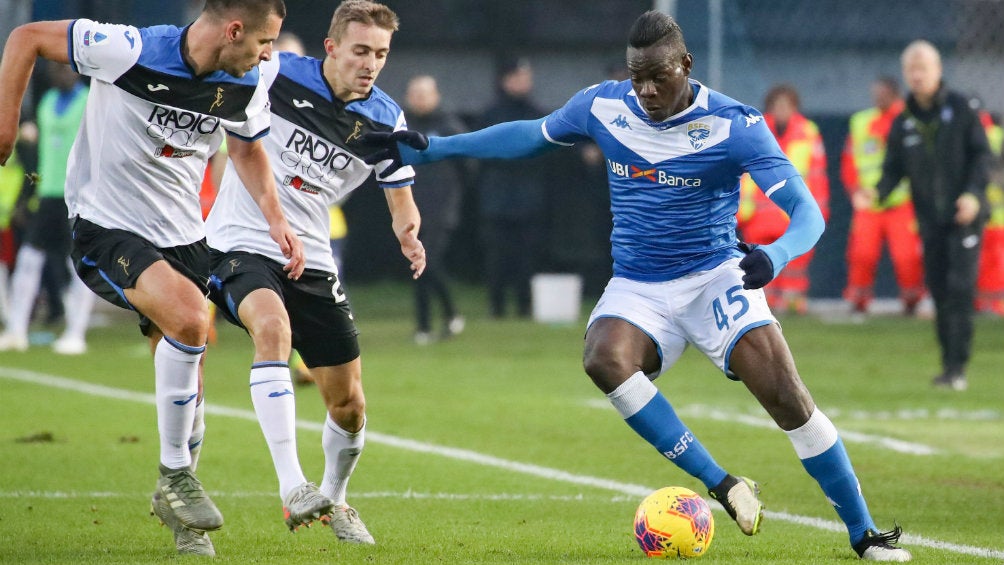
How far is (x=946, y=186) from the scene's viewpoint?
12094 mm

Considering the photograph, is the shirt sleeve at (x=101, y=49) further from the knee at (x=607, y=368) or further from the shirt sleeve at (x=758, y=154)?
the shirt sleeve at (x=758, y=154)

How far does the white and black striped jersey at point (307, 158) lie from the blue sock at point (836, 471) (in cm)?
211

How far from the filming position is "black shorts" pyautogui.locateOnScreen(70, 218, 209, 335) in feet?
19.4

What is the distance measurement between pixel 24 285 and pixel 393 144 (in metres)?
8.83

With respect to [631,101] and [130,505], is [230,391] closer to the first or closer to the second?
[130,505]

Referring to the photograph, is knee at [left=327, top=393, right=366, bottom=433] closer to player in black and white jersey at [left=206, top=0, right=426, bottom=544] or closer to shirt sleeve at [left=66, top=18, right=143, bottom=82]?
player in black and white jersey at [left=206, top=0, right=426, bottom=544]

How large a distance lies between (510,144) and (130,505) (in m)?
2.45

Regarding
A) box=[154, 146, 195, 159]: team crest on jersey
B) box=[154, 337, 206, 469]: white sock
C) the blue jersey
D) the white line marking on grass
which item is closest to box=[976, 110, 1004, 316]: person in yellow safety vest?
the white line marking on grass

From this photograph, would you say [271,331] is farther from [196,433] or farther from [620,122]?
[620,122]

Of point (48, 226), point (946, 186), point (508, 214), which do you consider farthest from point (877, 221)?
point (48, 226)

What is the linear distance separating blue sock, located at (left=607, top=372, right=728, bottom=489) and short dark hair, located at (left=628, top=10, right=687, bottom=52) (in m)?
1.31

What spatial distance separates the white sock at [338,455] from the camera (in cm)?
663

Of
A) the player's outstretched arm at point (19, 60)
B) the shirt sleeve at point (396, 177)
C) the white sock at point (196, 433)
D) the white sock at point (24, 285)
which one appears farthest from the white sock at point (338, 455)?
the white sock at point (24, 285)

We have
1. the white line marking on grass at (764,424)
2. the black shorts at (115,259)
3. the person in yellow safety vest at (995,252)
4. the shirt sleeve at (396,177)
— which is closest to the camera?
the black shorts at (115,259)
